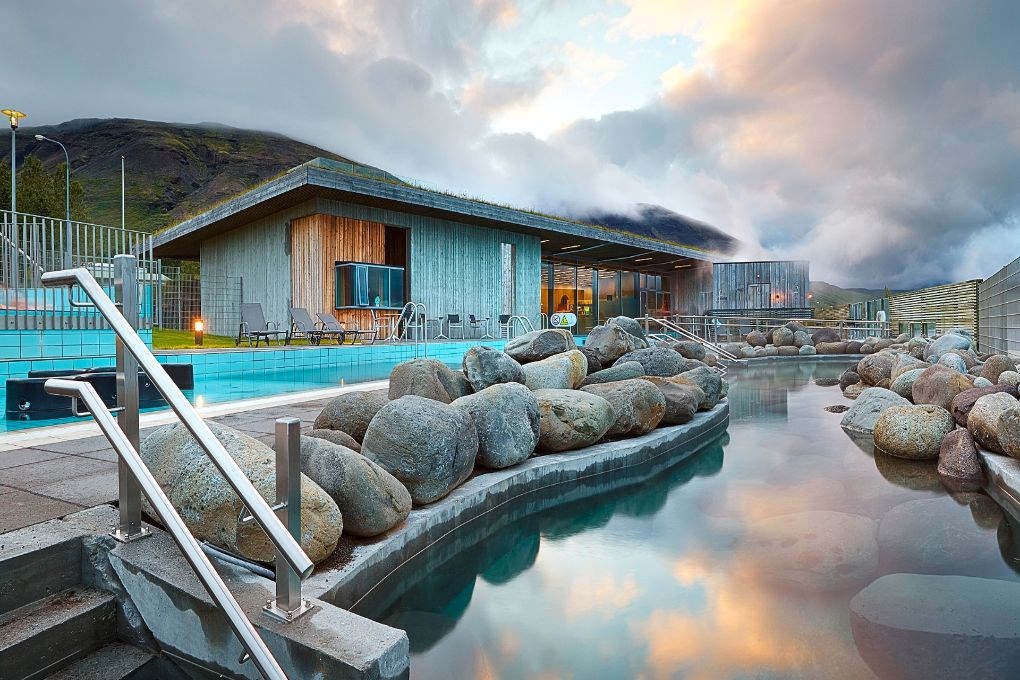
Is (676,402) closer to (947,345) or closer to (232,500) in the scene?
(232,500)

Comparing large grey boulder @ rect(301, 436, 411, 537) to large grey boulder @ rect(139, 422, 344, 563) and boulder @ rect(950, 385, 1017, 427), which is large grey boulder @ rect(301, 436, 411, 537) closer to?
large grey boulder @ rect(139, 422, 344, 563)

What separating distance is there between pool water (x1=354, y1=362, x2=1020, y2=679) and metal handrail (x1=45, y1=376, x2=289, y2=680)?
2.98 ft

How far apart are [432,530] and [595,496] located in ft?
4.68

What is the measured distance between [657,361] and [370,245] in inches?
388

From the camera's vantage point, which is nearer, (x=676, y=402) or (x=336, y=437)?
(x=336, y=437)

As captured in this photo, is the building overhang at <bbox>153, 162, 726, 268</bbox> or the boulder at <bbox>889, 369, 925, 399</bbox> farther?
the building overhang at <bbox>153, 162, 726, 268</bbox>

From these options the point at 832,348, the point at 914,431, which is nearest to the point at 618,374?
the point at 914,431

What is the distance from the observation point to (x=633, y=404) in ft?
15.1

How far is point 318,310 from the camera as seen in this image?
1388 cm

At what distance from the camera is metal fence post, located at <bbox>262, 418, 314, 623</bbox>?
58.0 inches

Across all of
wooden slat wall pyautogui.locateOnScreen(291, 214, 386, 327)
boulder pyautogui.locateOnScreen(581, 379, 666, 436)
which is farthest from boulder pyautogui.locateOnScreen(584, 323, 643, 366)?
wooden slat wall pyautogui.locateOnScreen(291, 214, 386, 327)

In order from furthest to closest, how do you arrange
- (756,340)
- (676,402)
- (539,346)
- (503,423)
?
(756,340) → (539,346) → (676,402) → (503,423)

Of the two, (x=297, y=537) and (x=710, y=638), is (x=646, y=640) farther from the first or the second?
(x=297, y=537)

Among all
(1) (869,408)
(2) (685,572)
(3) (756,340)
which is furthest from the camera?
(3) (756,340)
